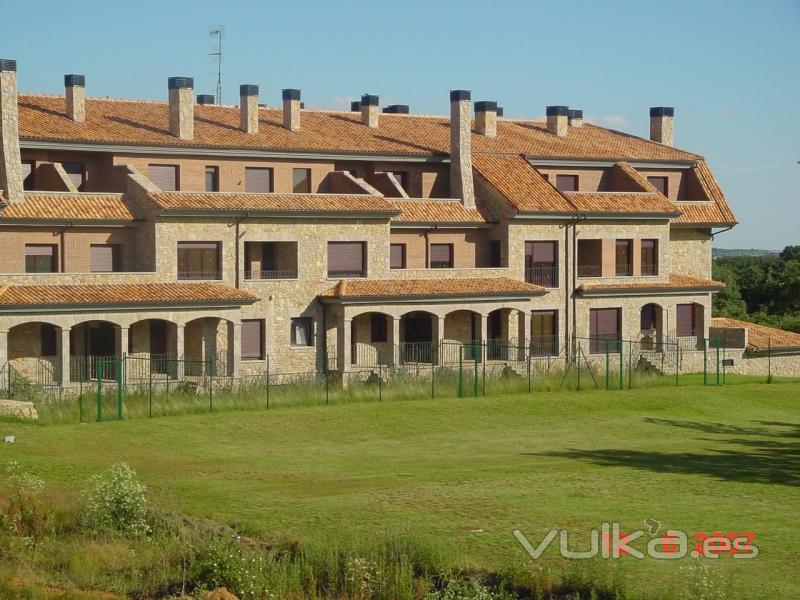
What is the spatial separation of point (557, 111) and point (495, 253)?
34.2ft

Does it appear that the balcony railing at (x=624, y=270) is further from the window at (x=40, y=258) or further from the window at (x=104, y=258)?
the window at (x=40, y=258)

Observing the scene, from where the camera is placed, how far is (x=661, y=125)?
6756cm

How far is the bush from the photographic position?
78.5 ft

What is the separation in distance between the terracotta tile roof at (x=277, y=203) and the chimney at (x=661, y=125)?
63.0 feet

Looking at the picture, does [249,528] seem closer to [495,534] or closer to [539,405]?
[495,534]

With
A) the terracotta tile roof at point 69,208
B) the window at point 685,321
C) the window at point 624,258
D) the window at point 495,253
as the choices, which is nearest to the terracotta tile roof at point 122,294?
the terracotta tile roof at point 69,208

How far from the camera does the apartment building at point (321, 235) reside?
4744 cm

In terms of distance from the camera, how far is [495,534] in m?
24.1

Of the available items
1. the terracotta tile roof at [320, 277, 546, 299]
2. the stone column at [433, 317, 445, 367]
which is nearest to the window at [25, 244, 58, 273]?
the terracotta tile roof at [320, 277, 546, 299]

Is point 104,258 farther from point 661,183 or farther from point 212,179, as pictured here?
point 661,183

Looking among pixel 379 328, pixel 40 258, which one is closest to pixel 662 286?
pixel 379 328

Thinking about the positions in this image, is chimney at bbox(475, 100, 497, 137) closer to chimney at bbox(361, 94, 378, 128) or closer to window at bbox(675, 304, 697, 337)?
chimney at bbox(361, 94, 378, 128)

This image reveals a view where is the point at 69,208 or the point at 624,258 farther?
the point at 624,258

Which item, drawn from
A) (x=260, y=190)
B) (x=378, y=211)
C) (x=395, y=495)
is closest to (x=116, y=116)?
(x=260, y=190)
